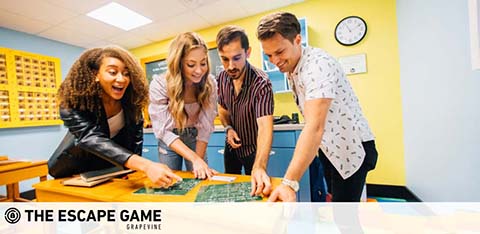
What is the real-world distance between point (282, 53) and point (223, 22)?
2031mm

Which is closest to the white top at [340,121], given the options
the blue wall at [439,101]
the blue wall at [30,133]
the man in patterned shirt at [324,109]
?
the man in patterned shirt at [324,109]

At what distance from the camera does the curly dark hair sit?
2.99 ft

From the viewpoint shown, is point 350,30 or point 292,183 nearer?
point 292,183

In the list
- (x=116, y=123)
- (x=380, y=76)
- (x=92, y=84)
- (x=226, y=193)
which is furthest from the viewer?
(x=380, y=76)

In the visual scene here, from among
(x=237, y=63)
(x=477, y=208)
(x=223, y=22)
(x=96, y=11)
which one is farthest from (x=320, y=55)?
(x=96, y=11)

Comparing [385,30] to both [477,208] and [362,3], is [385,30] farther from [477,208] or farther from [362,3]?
[477,208]

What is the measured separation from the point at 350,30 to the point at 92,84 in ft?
7.01

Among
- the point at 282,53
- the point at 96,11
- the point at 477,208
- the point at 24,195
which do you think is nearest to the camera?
the point at 282,53

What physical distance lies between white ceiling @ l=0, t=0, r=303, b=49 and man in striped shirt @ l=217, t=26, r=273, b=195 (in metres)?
1.41

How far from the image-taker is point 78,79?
0.94 m

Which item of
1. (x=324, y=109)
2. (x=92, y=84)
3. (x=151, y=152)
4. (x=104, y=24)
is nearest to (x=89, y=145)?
(x=92, y=84)

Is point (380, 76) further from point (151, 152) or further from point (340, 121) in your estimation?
point (151, 152)

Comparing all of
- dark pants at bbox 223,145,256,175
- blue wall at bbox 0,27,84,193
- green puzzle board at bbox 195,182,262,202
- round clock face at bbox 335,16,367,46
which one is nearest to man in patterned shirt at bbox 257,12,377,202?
green puzzle board at bbox 195,182,262,202

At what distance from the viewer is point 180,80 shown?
1102 millimetres
